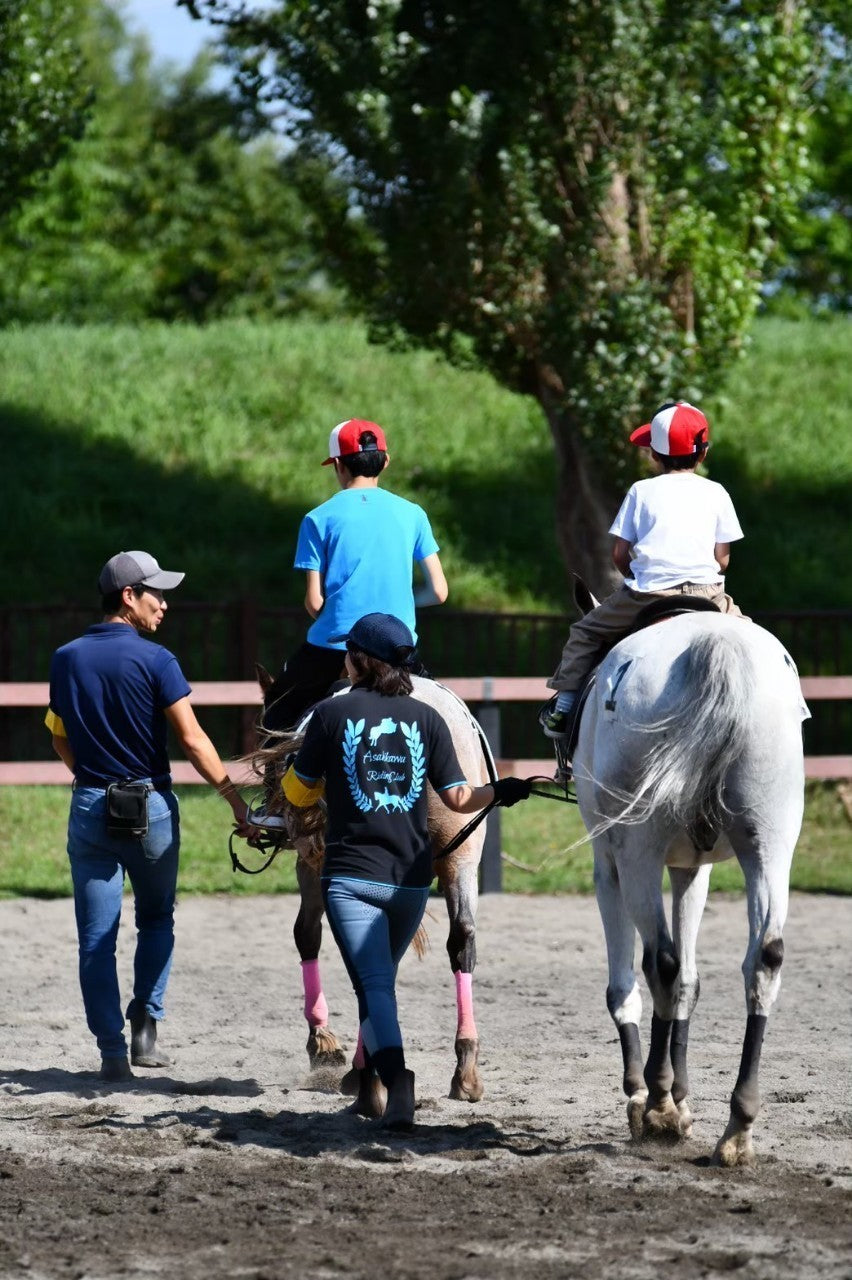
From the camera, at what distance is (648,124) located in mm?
15086

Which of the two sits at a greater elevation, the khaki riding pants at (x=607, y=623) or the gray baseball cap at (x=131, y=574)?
the gray baseball cap at (x=131, y=574)

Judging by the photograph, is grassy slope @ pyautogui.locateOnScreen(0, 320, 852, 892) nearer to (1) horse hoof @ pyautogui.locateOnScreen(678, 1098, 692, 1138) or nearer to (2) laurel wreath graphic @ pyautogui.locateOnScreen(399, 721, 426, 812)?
(2) laurel wreath graphic @ pyautogui.locateOnScreen(399, 721, 426, 812)

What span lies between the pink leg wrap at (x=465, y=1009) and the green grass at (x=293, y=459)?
10.9 m

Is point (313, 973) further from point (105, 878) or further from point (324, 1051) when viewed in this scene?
point (105, 878)

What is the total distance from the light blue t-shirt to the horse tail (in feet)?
5.39

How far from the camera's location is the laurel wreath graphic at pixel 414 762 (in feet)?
18.4

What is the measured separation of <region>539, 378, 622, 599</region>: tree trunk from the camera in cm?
1638

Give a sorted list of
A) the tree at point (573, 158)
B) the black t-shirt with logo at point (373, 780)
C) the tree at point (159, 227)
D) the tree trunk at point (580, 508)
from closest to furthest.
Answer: the black t-shirt with logo at point (373, 780)
the tree at point (573, 158)
the tree trunk at point (580, 508)
the tree at point (159, 227)

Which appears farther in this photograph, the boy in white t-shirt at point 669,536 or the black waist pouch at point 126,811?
the black waist pouch at point 126,811

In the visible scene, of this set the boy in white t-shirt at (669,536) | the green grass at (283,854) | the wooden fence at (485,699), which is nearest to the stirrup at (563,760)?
the boy in white t-shirt at (669,536)

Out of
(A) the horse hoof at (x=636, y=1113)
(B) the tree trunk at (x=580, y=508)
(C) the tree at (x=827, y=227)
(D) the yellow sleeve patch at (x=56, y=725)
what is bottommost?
(A) the horse hoof at (x=636, y=1113)

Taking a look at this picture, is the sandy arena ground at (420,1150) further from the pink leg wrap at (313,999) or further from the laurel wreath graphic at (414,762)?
the laurel wreath graphic at (414,762)

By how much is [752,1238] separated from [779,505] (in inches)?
742

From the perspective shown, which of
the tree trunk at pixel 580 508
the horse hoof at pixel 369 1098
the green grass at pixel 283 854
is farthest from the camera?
the tree trunk at pixel 580 508
